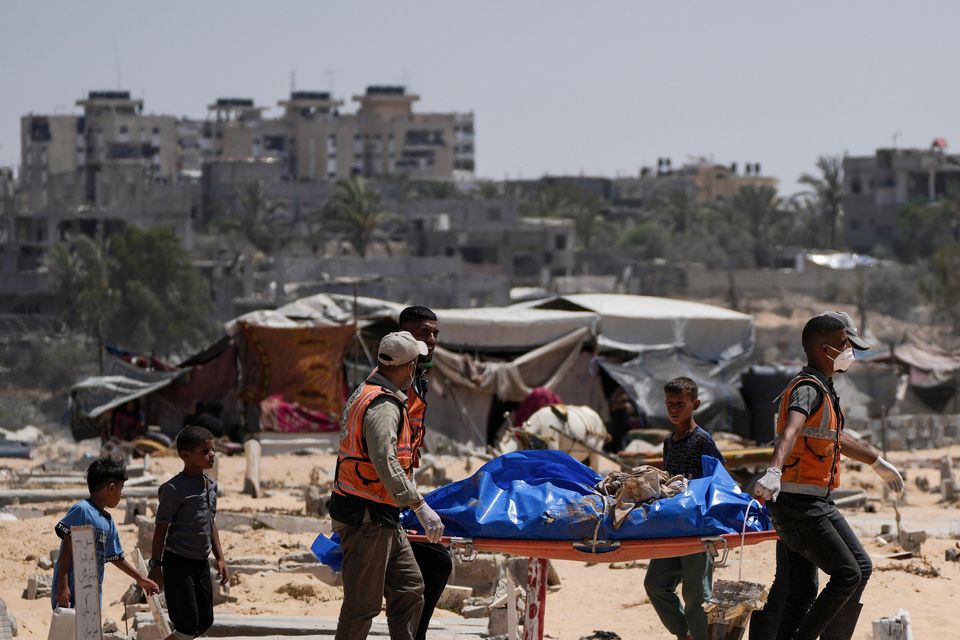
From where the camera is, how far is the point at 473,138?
11631 centimetres

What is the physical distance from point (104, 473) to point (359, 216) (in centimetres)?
6017

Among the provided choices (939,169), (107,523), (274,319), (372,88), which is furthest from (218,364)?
(372,88)

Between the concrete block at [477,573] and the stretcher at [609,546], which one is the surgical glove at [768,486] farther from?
the concrete block at [477,573]

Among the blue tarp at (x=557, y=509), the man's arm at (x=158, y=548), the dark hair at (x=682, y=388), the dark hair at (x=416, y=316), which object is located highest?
the dark hair at (x=416, y=316)

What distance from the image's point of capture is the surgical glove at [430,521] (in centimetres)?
635

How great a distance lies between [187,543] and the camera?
23.4ft

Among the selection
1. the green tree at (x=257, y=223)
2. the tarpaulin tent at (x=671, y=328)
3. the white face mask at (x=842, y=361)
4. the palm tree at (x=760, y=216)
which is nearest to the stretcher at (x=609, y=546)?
the white face mask at (x=842, y=361)

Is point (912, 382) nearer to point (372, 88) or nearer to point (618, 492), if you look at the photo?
point (618, 492)

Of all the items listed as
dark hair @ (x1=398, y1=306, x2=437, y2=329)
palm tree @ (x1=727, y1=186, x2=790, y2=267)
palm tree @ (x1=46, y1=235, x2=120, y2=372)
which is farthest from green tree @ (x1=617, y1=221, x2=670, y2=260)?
dark hair @ (x1=398, y1=306, x2=437, y2=329)

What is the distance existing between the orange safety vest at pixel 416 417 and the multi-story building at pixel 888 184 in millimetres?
74913

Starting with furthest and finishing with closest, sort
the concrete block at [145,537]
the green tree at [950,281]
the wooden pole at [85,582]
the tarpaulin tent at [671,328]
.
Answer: the green tree at [950,281] → the tarpaulin tent at [671,328] → the concrete block at [145,537] → the wooden pole at [85,582]

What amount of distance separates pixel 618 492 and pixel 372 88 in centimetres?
10824

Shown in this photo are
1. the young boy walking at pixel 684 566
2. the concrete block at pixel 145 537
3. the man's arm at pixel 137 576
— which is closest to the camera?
the man's arm at pixel 137 576

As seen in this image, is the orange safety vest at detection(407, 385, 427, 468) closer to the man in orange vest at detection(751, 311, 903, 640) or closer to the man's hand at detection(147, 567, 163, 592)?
the man's hand at detection(147, 567, 163, 592)
